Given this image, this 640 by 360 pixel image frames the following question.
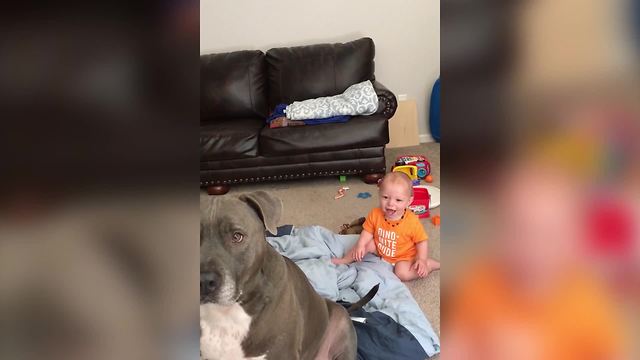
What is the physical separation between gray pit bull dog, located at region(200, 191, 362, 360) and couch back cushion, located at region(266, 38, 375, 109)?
2739 mm

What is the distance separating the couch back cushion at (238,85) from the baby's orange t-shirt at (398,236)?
1.75 m

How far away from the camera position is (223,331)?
1.68ft

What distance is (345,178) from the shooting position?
3.22 meters

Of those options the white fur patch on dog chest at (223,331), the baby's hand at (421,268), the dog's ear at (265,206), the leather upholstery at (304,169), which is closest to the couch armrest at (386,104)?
the leather upholstery at (304,169)

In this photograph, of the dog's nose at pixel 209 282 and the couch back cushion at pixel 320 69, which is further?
the couch back cushion at pixel 320 69

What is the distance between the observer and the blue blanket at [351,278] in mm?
1588

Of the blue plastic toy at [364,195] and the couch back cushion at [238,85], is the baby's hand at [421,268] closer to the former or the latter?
→ the blue plastic toy at [364,195]

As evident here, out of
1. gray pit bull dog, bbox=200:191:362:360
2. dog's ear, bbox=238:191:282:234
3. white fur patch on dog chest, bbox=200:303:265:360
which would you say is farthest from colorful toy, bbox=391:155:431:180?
white fur patch on dog chest, bbox=200:303:265:360

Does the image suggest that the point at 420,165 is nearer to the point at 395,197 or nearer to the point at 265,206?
the point at 395,197
